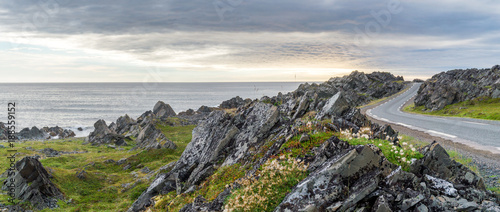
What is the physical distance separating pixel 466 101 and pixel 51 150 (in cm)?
7152

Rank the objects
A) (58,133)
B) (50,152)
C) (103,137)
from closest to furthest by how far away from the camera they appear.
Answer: (50,152) < (103,137) < (58,133)

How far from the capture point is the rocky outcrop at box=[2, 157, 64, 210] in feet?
69.8

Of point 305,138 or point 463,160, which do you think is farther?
point 463,160

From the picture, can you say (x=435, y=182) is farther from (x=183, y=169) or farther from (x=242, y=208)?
(x=183, y=169)

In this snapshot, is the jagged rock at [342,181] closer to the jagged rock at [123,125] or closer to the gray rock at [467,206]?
the gray rock at [467,206]

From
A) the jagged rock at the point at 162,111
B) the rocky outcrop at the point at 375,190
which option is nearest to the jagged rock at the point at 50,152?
the rocky outcrop at the point at 375,190

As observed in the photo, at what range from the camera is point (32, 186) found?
71.3 ft

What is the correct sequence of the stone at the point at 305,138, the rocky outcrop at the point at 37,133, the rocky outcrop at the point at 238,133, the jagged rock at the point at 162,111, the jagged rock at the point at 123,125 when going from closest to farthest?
the stone at the point at 305,138
the rocky outcrop at the point at 238,133
the rocky outcrop at the point at 37,133
the jagged rock at the point at 123,125
the jagged rock at the point at 162,111

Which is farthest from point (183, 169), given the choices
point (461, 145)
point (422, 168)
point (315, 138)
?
point (461, 145)

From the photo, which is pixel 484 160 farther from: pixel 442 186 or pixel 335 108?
pixel 442 186

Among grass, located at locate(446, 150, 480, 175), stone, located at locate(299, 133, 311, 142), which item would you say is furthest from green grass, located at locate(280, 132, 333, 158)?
grass, located at locate(446, 150, 480, 175)

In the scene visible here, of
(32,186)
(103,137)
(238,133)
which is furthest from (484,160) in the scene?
(103,137)

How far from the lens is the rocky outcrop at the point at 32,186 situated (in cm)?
2128

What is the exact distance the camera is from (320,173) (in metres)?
8.30
